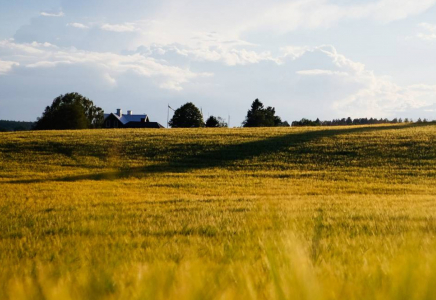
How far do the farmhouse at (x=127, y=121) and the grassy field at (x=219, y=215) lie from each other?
71263 millimetres

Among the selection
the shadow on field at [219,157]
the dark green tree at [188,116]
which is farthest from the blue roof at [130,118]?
the shadow on field at [219,157]

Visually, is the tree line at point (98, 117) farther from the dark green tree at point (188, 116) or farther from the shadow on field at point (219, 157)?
the shadow on field at point (219, 157)

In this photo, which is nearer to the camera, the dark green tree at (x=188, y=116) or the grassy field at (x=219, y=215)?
the grassy field at (x=219, y=215)

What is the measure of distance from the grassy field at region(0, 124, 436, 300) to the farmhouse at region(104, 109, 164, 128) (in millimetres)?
71263

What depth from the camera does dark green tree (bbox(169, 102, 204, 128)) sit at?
370 ft

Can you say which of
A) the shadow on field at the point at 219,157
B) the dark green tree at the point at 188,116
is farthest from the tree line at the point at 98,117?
the shadow on field at the point at 219,157

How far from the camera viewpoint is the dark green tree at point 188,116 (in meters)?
113

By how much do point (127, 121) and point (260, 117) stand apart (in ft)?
127

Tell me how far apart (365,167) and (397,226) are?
27.6 meters

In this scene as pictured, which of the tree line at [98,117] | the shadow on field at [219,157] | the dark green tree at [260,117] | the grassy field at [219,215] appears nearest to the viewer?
the grassy field at [219,215]

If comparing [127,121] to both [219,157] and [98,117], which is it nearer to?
[98,117]

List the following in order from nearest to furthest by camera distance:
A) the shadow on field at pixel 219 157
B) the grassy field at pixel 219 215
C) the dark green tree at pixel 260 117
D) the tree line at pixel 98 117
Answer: the grassy field at pixel 219 215 → the shadow on field at pixel 219 157 → the tree line at pixel 98 117 → the dark green tree at pixel 260 117

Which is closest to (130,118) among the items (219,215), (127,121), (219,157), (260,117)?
(127,121)

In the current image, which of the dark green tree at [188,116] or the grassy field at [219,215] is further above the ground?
the dark green tree at [188,116]
